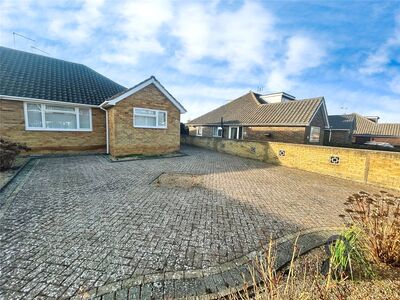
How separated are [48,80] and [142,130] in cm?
681

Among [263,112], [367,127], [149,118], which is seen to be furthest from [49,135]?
[367,127]

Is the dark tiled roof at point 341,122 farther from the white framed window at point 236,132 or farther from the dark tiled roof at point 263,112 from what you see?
the white framed window at point 236,132

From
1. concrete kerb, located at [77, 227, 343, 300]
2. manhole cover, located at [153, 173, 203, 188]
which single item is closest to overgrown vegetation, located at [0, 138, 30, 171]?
manhole cover, located at [153, 173, 203, 188]

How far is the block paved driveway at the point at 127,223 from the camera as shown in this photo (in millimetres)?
2604

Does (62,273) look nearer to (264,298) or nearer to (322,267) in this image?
(264,298)

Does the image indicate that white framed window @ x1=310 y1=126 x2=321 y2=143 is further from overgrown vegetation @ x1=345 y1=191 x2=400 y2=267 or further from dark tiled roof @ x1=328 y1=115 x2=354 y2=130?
overgrown vegetation @ x1=345 y1=191 x2=400 y2=267

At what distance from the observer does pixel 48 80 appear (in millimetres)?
11812

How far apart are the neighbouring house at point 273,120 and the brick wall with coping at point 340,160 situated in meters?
5.35

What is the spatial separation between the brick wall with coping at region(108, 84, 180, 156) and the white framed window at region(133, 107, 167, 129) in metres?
0.21

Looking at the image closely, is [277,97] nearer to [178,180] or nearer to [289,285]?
[178,180]

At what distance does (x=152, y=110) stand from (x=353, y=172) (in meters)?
11.4

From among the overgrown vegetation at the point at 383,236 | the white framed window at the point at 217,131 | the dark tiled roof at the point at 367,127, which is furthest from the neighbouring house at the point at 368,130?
the overgrown vegetation at the point at 383,236

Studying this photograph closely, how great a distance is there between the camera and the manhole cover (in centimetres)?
667

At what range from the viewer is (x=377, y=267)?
2.69m
